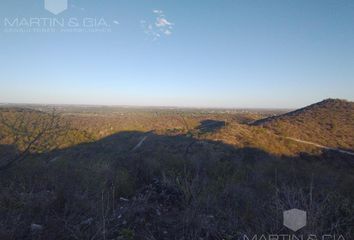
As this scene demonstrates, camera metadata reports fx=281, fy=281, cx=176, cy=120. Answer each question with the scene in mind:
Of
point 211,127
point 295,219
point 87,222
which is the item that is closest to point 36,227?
point 87,222

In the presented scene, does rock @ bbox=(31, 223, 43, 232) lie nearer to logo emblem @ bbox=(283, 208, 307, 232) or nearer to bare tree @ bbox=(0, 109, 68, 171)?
bare tree @ bbox=(0, 109, 68, 171)

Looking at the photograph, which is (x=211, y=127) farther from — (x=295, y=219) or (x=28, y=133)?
(x=295, y=219)

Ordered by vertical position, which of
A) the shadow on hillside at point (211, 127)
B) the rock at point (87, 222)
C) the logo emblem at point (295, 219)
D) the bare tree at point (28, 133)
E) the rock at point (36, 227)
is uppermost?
the bare tree at point (28, 133)

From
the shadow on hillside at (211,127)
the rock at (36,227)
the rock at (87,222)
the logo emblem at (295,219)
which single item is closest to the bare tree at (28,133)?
the rock at (36,227)

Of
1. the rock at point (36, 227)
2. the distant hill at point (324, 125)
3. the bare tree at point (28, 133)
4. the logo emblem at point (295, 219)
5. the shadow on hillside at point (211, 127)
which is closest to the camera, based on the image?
the logo emblem at point (295, 219)

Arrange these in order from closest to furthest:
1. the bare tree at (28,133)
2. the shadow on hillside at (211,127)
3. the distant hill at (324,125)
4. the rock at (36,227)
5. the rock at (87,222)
A: the rock at (36,227)
the rock at (87,222)
the bare tree at (28,133)
the distant hill at (324,125)
the shadow on hillside at (211,127)

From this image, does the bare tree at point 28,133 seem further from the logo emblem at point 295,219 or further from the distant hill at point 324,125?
the distant hill at point 324,125

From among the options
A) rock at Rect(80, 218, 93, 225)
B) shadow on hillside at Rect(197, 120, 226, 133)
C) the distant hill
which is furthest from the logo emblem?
shadow on hillside at Rect(197, 120, 226, 133)
